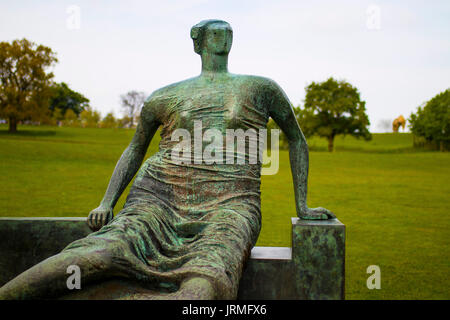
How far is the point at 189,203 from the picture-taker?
12.3ft

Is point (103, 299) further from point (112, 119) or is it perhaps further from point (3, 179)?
point (112, 119)

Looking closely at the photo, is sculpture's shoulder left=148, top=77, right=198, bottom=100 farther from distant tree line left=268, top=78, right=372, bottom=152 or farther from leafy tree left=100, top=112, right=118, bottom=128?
leafy tree left=100, top=112, right=118, bottom=128

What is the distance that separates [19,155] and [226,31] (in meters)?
16.6

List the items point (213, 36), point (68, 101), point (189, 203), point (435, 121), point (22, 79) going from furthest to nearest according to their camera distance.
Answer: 1. point (68, 101)
2. point (435, 121)
3. point (22, 79)
4. point (213, 36)
5. point (189, 203)

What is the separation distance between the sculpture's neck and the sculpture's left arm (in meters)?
0.42

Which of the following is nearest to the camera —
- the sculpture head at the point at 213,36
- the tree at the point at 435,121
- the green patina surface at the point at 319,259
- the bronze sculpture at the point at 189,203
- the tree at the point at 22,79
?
the bronze sculpture at the point at 189,203

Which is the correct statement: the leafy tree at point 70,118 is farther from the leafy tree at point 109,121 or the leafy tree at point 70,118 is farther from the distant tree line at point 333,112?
the distant tree line at point 333,112

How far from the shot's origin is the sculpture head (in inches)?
155

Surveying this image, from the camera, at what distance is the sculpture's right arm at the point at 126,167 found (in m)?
3.84

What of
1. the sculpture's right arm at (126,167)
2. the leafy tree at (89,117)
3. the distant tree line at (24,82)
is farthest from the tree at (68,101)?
the sculpture's right arm at (126,167)

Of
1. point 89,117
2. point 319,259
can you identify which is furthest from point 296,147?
point 89,117

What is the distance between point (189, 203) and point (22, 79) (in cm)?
3214

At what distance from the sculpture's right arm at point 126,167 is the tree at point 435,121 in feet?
145

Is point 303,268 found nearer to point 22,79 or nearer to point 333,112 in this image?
point 22,79
